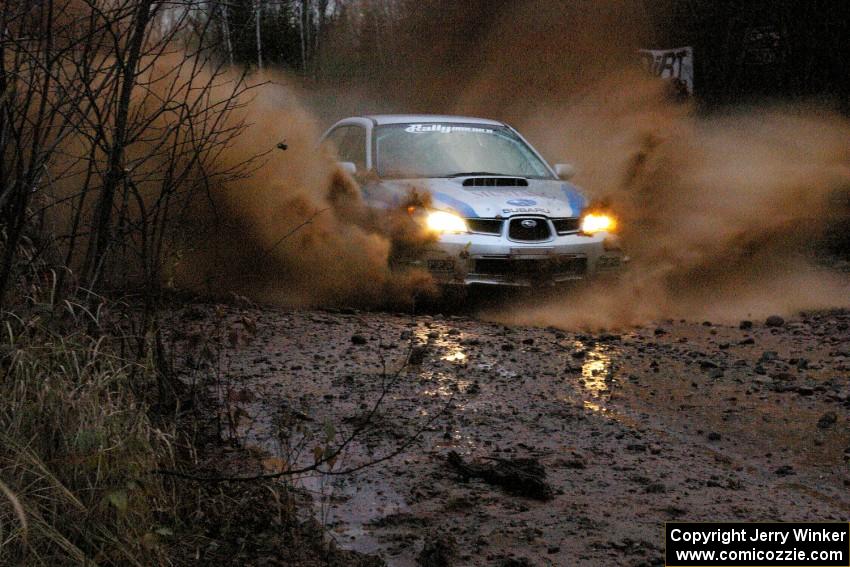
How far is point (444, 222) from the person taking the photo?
823 cm

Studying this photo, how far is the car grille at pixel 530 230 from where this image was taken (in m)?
8.28

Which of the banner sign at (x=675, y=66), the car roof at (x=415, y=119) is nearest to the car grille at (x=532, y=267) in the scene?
the car roof at (x=415, y=119)

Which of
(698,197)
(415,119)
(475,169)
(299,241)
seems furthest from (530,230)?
(698,197)

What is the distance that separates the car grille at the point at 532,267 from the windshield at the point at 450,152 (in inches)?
50.8

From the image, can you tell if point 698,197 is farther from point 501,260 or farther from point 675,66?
point 675,66

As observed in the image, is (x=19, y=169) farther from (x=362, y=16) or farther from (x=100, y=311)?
(x=362, y=16)

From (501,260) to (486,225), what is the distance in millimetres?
325

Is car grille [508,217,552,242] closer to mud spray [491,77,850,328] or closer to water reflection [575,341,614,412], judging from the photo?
mud spray [491,77,850,328]

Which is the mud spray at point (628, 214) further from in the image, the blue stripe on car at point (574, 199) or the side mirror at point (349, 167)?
the blue stripe on car at point (574, 199)

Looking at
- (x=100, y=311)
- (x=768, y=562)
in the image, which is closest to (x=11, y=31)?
(x=100, y=311)

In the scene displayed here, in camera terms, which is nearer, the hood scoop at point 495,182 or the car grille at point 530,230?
the car grille at point 530,230

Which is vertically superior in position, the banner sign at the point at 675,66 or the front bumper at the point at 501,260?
the banner sign at the point at 675,66

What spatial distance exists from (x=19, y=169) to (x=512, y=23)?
717 inches

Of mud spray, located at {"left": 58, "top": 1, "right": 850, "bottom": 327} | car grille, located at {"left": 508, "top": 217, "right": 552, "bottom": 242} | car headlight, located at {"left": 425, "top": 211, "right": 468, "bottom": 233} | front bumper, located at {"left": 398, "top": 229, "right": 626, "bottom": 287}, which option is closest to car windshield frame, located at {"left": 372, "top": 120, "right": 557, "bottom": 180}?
mud spray, located at {"left": 58, "top": 1, "right": 850, "bottom": 327}
